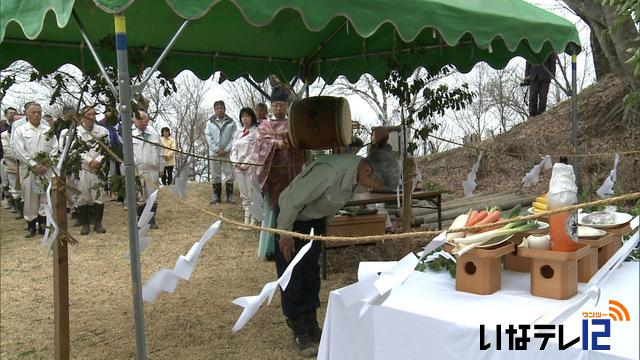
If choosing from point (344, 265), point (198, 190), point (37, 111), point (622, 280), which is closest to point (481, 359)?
point (622, 280)

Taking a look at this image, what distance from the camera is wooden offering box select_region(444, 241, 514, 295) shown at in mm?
1687

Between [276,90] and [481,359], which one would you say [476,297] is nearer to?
[481,359]

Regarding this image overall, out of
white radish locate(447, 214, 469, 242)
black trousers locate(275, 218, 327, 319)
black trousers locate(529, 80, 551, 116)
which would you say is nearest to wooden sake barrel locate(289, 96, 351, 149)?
black trousers locate(275, 218, 327, 319)

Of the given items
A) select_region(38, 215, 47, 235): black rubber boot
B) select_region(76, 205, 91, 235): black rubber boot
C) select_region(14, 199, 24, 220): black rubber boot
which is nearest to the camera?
select_region(76, 205, 91, 235): black rubber boot

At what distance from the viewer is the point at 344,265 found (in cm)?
578

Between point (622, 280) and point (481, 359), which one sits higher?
point (622, 280)

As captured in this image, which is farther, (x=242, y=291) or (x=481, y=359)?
(x=242, y=291)

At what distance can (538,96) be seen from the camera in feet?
40.8

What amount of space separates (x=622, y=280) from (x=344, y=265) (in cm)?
418

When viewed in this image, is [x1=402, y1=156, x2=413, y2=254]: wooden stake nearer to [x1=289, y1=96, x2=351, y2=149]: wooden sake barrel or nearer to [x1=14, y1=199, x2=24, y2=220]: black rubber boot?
[x1=289, y1=96, x2=351, y2=149]: wooden sake barrel

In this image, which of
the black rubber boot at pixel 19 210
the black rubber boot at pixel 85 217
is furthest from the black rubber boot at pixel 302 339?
the black rubber boot at pixel 19 210

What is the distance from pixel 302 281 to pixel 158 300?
6.74 feet

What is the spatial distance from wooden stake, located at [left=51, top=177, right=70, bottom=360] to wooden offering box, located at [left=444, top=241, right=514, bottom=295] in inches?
89.1

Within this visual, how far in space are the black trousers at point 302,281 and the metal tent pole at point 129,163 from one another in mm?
1070
